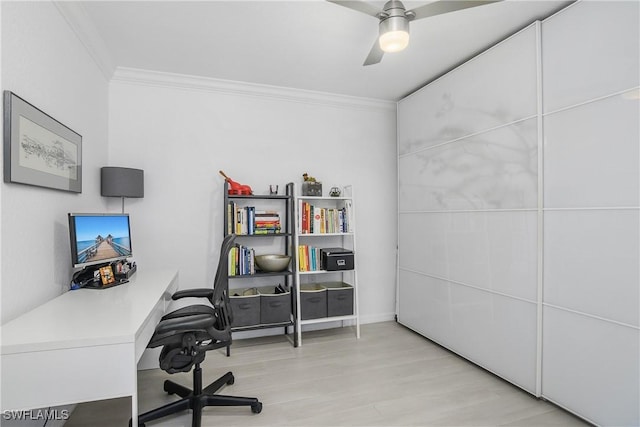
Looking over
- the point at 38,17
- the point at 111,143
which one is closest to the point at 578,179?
the point at 38,17

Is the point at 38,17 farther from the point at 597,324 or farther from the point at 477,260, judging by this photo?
the point at 597,324

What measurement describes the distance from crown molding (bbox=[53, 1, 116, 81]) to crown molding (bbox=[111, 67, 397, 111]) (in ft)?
0.59

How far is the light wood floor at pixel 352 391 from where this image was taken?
2.00m

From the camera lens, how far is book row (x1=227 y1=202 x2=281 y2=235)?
3041 mm

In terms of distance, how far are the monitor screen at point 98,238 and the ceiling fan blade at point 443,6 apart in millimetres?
2289

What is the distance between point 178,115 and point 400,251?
108 inches

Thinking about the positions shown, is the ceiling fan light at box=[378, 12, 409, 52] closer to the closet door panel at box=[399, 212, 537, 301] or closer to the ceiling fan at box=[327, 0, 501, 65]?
the ceiling fan at box=[327, 0, 501, 65]

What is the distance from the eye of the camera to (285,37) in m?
2.45

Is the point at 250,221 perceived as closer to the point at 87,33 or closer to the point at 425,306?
the point at 87,33

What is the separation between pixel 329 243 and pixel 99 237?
218 centimetres

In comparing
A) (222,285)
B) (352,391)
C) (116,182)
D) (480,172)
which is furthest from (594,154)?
(116,182)

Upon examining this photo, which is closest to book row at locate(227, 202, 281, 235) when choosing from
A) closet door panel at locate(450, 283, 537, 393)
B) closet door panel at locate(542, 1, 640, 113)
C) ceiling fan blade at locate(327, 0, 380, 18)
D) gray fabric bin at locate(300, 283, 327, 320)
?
gray fabric bin at locate(300, 283, 327, 320)

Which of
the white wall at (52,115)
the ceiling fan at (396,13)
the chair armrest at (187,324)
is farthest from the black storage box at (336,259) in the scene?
the white wall at (52,115)

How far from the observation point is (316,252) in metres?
3.37
